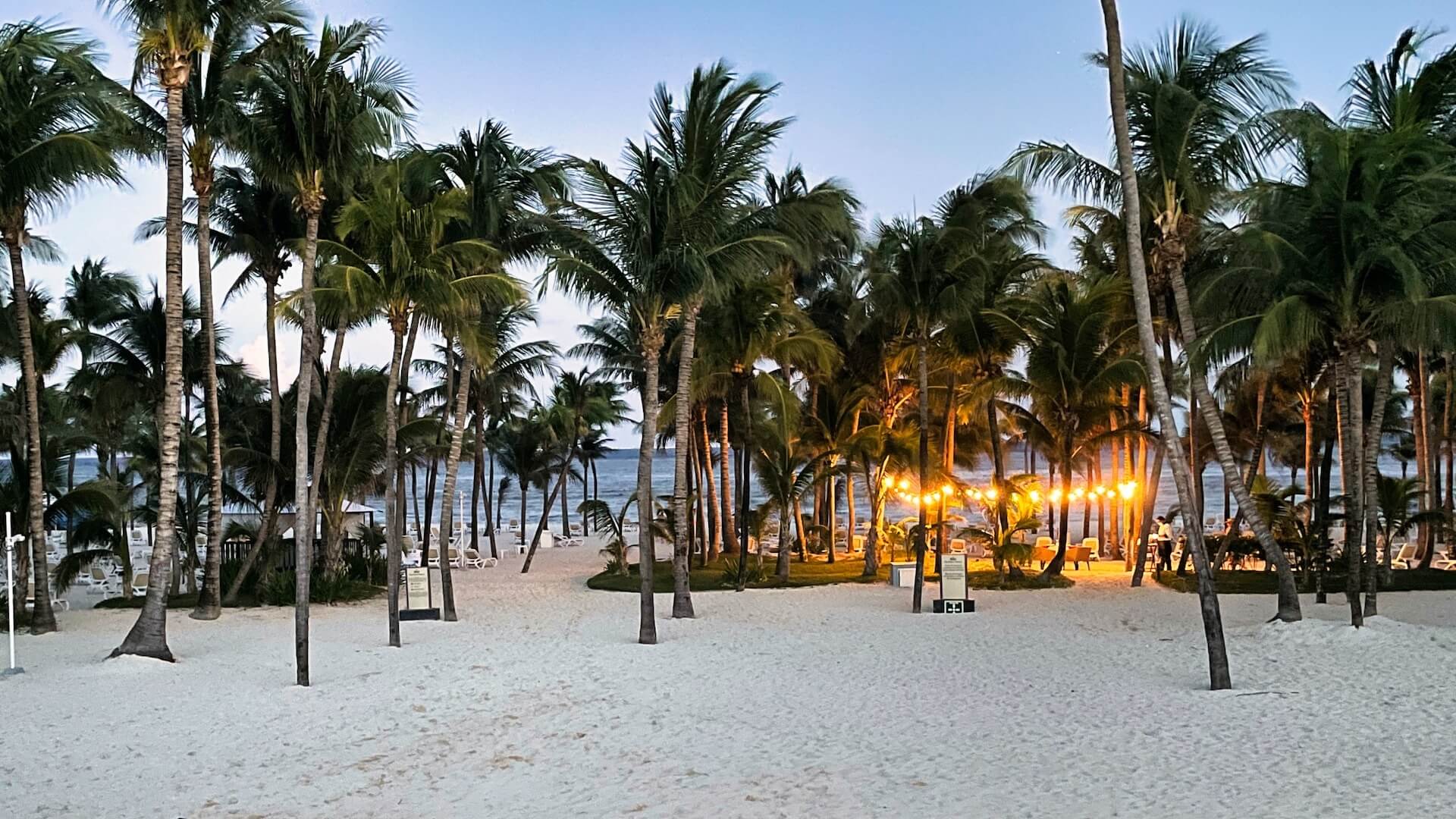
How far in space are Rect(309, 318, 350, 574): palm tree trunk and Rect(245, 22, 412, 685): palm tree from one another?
2.26 meters

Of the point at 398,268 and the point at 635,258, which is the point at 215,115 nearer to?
the point at 398,268

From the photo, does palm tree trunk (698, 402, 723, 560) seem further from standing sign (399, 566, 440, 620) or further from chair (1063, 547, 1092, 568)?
standing sign (399, 566, 440, 620)

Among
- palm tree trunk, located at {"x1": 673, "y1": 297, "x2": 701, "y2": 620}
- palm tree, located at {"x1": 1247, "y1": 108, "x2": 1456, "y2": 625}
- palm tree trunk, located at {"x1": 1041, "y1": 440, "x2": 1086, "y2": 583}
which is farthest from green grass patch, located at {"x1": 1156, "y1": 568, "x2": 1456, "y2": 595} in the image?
palm tree trunk, located at {"x1": 673, "y1": 297, "x2": 701, "y2": 620}

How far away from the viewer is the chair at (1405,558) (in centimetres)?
2334

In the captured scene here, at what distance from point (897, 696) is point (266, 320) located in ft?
47.8

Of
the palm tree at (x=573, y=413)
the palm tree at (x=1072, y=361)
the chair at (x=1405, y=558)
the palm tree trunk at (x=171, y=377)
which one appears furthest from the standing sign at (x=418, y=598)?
the chair at (x=1405, y=558)

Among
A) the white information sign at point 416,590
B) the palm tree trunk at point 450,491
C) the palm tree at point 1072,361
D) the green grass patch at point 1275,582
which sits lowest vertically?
the green grass patch at point 1275,582

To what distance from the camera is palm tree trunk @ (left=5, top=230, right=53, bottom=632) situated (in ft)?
47.4

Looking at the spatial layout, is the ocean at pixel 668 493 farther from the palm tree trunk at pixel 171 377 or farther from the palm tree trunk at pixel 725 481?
the palm tree trunk at pixel 171 377

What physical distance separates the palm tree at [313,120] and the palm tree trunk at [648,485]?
3.20m

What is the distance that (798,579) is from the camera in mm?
21703

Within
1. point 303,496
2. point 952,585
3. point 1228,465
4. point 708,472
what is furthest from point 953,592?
point 708,472

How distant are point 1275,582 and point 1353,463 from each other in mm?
7397

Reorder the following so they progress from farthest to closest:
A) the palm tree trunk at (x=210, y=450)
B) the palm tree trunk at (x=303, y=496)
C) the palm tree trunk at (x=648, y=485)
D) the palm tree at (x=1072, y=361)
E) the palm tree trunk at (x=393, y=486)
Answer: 1. the palm tree at (x=1072, y=361)
2. the palm tree trunk at (x=210, y=450)
3. the palm tree trunk at (x=648, y=485)
4. the palm tree trunk at (x=393, y=486)
5. the palm tree trunk at (x=303, y=496)
